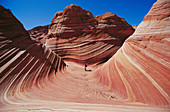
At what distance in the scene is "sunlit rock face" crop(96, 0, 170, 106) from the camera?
1632 millimetres

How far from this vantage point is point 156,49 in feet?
6.09

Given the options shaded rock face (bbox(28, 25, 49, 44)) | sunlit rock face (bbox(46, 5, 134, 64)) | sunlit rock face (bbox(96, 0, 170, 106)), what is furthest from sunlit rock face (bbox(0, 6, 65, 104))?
shaded rock face (bbox(28, 25, 49, 44))

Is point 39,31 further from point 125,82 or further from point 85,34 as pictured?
point 125,82

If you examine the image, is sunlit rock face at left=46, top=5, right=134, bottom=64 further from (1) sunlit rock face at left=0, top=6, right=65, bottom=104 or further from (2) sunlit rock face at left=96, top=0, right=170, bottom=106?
(2) sunlit rock face at left=96, top=0, right=170, bottom=106

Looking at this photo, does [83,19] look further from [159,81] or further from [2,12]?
[159,81]

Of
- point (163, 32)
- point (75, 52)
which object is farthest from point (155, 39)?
point (75, 52)

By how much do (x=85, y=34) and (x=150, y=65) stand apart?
7422mm

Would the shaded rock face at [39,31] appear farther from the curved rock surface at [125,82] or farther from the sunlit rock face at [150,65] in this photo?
the sunlit rock face at [150,65]

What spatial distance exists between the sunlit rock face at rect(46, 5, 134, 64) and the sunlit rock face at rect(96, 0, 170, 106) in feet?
16.8

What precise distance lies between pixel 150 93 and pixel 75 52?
22.0 feet

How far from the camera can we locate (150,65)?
1.87 m

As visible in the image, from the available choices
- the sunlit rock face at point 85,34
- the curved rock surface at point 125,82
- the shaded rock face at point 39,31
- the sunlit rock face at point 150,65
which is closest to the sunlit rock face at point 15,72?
the curved rock surface at point 125,82

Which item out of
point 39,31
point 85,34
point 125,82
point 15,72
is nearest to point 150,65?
point 125,82

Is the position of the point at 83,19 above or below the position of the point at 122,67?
above
